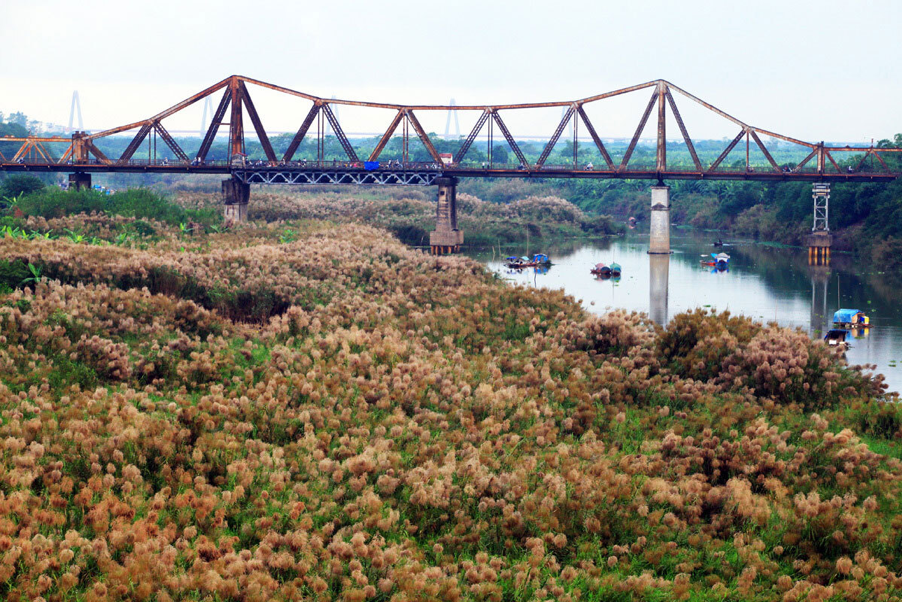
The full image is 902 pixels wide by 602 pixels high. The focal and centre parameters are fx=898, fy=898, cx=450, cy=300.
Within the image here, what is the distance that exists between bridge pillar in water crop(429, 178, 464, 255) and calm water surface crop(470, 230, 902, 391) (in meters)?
5.70

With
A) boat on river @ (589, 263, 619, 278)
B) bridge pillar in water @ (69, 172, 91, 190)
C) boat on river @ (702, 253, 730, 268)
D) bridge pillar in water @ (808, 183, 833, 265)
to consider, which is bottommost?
boat on river @ (589, 263, 619, 278)

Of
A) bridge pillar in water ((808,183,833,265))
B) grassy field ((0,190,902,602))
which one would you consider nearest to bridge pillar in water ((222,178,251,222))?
bridge pillar in water ((808,183,833,265))

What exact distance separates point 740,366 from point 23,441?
16.5m

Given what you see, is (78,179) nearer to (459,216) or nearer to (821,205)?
(459,216)

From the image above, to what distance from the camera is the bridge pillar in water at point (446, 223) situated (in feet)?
324

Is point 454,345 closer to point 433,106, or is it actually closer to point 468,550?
point 468,550

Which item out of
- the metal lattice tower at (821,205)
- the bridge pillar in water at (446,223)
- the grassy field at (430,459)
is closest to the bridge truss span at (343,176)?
the bridge pillar in water at (446,223)

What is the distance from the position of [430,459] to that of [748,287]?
184 ft

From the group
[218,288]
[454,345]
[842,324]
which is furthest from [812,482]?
[842,324]

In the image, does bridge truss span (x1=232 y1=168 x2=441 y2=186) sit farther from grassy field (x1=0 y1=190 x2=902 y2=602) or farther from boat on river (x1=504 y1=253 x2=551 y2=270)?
grassy field (x1=0 y1=190 x2=902 y2=602)

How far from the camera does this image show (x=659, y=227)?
93688 mm

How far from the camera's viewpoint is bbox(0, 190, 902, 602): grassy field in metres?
11.6

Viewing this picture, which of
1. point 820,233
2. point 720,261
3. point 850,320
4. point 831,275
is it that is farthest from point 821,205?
point 850,320

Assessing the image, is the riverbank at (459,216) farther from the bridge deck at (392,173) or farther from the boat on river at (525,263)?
the boat on river at (525,263)
